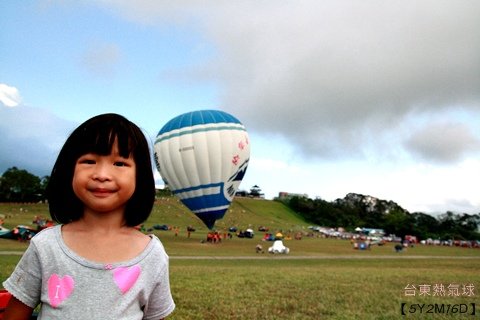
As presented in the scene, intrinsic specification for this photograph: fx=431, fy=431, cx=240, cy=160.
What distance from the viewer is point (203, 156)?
2922 cm

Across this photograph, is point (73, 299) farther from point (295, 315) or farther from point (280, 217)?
point (280, 217)

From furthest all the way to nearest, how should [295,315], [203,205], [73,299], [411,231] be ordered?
[411,231] → [203,205] → [295,315] → [73,299]

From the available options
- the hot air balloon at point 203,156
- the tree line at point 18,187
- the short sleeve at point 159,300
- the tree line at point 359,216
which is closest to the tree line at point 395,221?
the tree line at point 359,216

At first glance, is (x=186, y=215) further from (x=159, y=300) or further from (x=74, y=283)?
(x=74, y=283)

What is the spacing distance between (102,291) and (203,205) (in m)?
29.9

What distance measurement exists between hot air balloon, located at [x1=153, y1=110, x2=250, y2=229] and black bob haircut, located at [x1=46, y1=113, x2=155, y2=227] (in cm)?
2653

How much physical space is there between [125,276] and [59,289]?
1.08 ft

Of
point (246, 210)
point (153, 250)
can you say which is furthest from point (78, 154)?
point (246, 210)

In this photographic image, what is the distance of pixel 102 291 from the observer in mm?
2225

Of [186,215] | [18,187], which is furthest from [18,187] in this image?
[186,215]

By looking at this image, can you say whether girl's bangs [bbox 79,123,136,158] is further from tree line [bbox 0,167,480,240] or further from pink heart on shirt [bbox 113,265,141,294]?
tree line [bbox 0,167,480,240]

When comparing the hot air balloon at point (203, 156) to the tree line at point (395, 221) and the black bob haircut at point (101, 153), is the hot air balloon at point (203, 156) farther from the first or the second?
the tree line at point (395, 221)

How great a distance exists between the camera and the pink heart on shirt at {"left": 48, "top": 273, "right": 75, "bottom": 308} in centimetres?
220

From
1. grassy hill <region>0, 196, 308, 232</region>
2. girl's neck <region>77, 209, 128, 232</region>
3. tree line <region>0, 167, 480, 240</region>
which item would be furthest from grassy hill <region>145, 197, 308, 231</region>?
girl's neck <region>77, 209, 128, 232</region>
